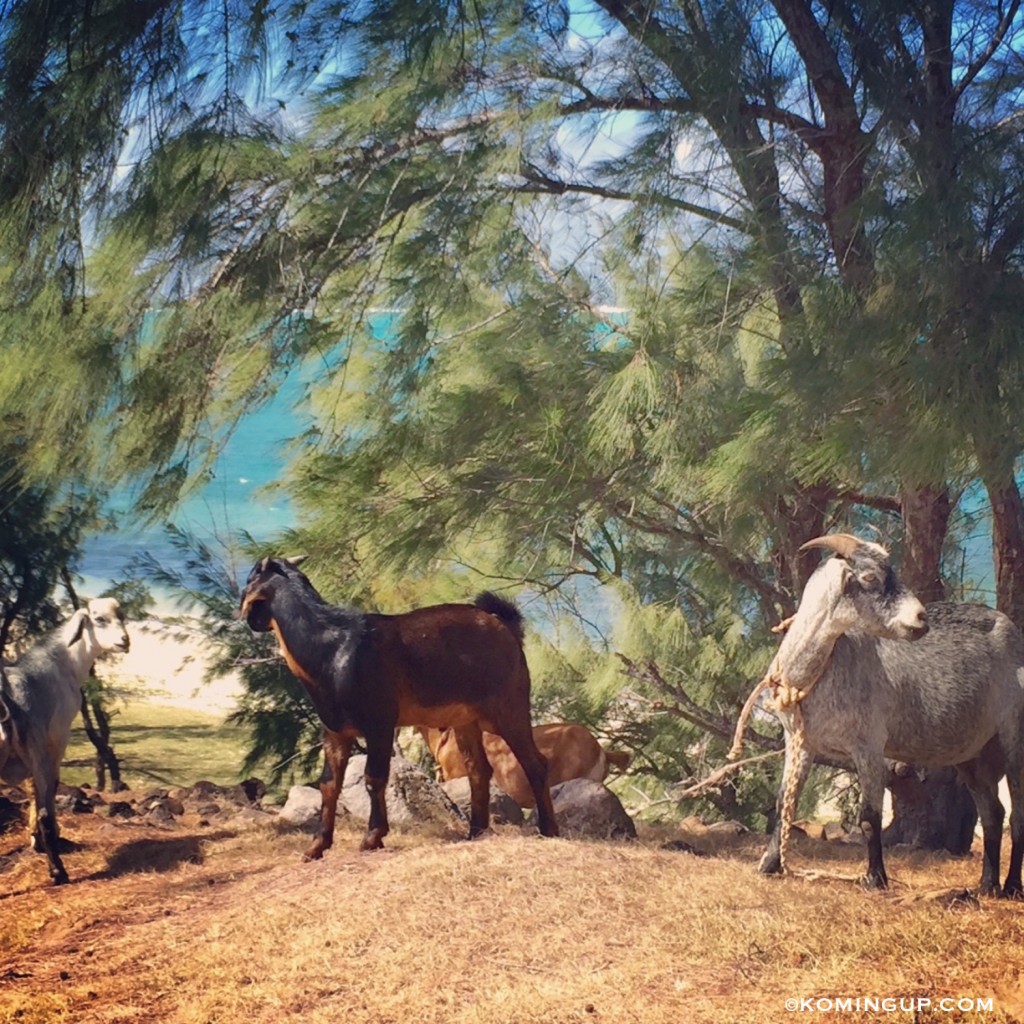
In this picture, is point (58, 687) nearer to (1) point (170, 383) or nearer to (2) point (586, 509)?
(1) point (170, 383)

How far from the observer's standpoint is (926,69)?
205 inches

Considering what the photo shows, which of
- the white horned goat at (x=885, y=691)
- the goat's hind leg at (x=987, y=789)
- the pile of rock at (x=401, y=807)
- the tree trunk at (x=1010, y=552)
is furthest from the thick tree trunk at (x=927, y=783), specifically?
the pile of rock at (x=401, y=807)

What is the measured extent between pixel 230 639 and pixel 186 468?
4.52 metres

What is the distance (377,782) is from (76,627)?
1654mm

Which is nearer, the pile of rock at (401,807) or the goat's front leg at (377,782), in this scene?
the goat's front leg at (377,782)

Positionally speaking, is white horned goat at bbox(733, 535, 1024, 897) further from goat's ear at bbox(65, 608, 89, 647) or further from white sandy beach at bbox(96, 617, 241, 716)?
white sandy beach at bbox(96, 617, 241, 716)

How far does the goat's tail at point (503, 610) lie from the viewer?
5.81 meters

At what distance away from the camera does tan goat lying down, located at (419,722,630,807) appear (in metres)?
7.07

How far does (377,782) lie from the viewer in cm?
543

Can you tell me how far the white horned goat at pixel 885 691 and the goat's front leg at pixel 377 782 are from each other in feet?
4.54

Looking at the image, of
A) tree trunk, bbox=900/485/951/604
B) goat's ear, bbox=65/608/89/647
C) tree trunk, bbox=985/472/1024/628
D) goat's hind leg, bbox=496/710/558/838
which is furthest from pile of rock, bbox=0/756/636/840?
tree trunk, bbox=985/472/1024/628

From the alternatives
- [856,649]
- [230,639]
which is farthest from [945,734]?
[230,639]

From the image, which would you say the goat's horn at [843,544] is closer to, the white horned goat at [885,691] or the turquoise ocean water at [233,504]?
the white horned goat at [885,691]

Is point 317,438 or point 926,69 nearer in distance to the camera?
point 926,69
